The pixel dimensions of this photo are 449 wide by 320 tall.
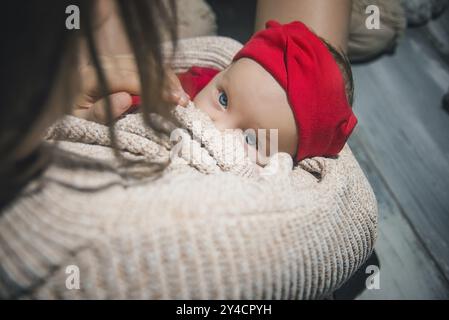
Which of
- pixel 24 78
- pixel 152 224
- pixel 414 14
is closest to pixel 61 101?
pixel 24 78

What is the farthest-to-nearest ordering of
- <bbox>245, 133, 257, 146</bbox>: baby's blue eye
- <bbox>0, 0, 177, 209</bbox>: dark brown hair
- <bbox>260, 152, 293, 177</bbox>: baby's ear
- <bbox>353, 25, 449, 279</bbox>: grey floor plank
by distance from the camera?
<bbox>353, 25, 449, 279</bbox>: grey floor plank, <bbox>245, 133, 257, 146</bbox>: baby's blue eye, <bbox>260, 152, 293, 177</bbox>: baby's ear, <bbox>0, 0, 177, 209</bbox>: dark brown hair

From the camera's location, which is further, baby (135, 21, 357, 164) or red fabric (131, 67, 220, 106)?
red fabric (131, 67, 220, 106)

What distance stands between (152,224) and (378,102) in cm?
111

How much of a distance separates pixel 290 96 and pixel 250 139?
0.42 ft

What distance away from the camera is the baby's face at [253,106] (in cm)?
81

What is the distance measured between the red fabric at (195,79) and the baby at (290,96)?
13cm

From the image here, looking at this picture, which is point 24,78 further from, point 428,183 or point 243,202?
point 428,183

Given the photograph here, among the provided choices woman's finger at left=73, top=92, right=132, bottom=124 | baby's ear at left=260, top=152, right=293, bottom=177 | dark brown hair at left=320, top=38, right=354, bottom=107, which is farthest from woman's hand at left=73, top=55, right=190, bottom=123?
dark brown hair at left=320, top=38, right=354, bottom=107

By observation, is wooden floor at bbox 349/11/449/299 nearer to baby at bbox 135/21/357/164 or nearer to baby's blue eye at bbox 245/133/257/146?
baby at bbox 135/21/357/164

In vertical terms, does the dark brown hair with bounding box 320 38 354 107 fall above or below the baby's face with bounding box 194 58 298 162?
above

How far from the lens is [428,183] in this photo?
1168mm

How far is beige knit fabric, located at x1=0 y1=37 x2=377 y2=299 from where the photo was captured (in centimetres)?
47

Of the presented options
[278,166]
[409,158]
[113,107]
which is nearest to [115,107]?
[113,107]

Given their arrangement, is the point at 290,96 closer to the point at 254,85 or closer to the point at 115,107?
the point at 254,85
